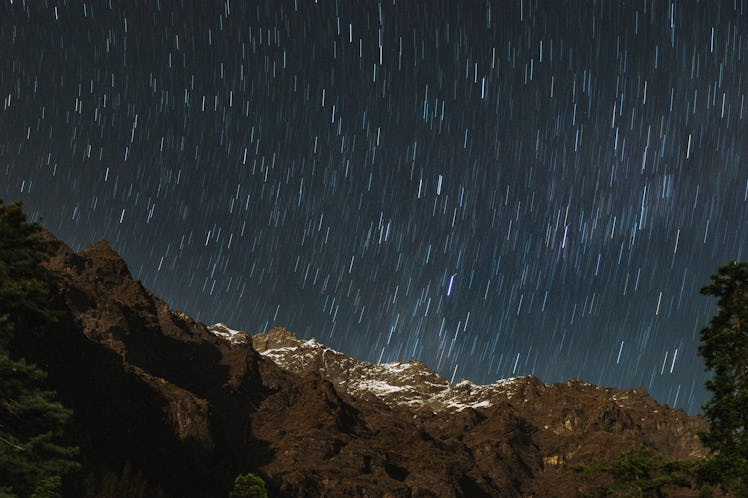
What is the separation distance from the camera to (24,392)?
719 inches

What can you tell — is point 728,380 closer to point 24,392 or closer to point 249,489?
point 24,392

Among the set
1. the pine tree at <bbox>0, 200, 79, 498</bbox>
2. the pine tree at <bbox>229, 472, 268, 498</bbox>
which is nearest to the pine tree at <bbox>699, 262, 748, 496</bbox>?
the pine tree at <bbox>0, 200, 79, 498</bbox>

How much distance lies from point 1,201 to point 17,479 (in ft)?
28.7

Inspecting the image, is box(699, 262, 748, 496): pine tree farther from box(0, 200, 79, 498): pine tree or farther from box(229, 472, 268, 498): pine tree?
box(229, 472, 268, 498): pine tree

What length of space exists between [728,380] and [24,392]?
2727cm

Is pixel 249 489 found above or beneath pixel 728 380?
beneath

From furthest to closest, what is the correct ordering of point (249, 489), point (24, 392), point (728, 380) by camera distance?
point (249, 489), point (728, 380), point (24, 392)

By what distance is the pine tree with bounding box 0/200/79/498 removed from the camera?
57.0ft

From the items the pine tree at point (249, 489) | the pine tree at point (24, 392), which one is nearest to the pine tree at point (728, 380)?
the pine tree at point (24, 392)

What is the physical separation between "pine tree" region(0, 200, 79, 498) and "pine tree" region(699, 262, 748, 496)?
24571 millimetres

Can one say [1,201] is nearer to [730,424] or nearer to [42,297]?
[42,297]

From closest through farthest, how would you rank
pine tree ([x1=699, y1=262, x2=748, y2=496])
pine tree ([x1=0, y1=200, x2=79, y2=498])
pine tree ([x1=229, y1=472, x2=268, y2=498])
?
pine tree ([x1=0, y1=200, x2=79, y2=498])
pine tree ([x1=699, y1=262, x2=748, y2=496])
pine tree ([x1=229, y1=472, x2=268, y2=498])

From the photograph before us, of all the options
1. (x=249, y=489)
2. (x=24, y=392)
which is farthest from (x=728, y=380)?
(x=249, y=489)

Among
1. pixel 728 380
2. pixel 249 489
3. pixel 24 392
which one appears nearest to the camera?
pixel 24 392
